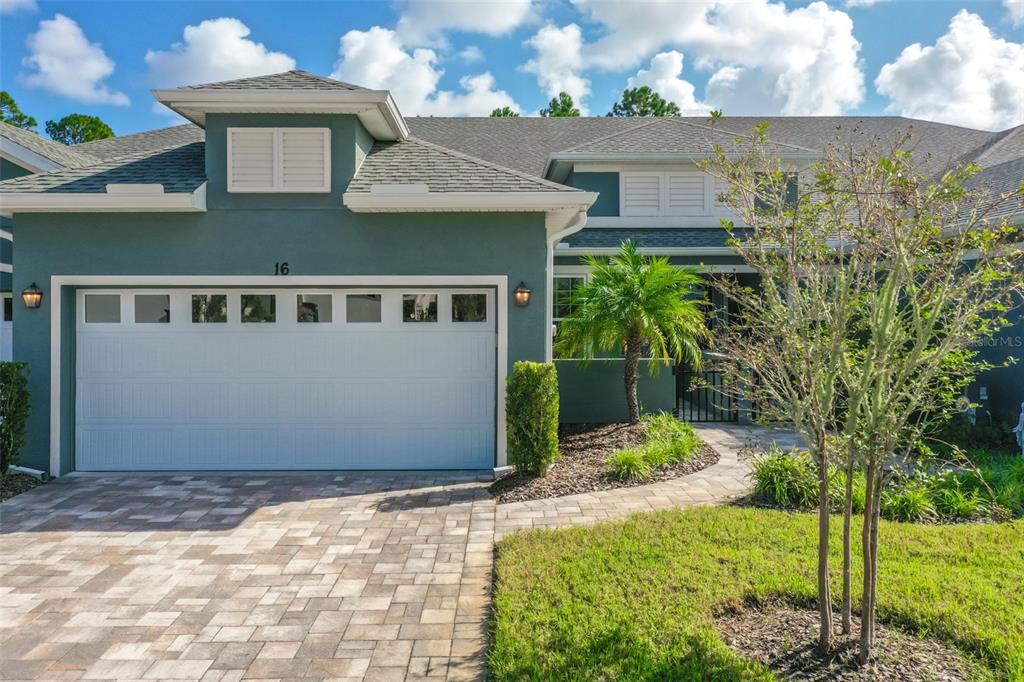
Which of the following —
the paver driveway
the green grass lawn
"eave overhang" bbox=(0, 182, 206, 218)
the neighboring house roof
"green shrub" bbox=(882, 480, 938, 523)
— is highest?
the neighboring house roof

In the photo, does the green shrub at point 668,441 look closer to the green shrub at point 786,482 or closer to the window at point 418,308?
the green shrub at point 786,482

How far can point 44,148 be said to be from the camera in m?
12.5

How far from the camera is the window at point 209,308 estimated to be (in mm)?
8398

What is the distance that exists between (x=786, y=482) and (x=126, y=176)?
8.89 metres

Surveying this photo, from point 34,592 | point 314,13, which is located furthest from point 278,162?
point 34,592

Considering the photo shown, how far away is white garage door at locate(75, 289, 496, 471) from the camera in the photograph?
830 centimetres

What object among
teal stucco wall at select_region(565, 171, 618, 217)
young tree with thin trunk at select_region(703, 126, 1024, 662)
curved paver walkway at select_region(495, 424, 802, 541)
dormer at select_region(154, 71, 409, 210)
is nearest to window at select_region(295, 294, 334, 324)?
dormer at select_region(154, 71, 409, 210)

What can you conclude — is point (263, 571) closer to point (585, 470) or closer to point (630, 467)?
point (585, 470)

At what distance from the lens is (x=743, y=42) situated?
9148 mm

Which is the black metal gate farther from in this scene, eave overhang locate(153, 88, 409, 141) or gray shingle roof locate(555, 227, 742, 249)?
eave overhang locate(153, 88, 409, 141)

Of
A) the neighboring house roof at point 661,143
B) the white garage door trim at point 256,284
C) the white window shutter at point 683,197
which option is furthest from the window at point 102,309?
the white window shutter at point 683,197

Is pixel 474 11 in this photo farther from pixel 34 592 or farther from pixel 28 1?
pixel 34 592

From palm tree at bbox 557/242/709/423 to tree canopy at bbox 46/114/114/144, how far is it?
30.9m

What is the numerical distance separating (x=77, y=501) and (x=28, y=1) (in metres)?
7.09
